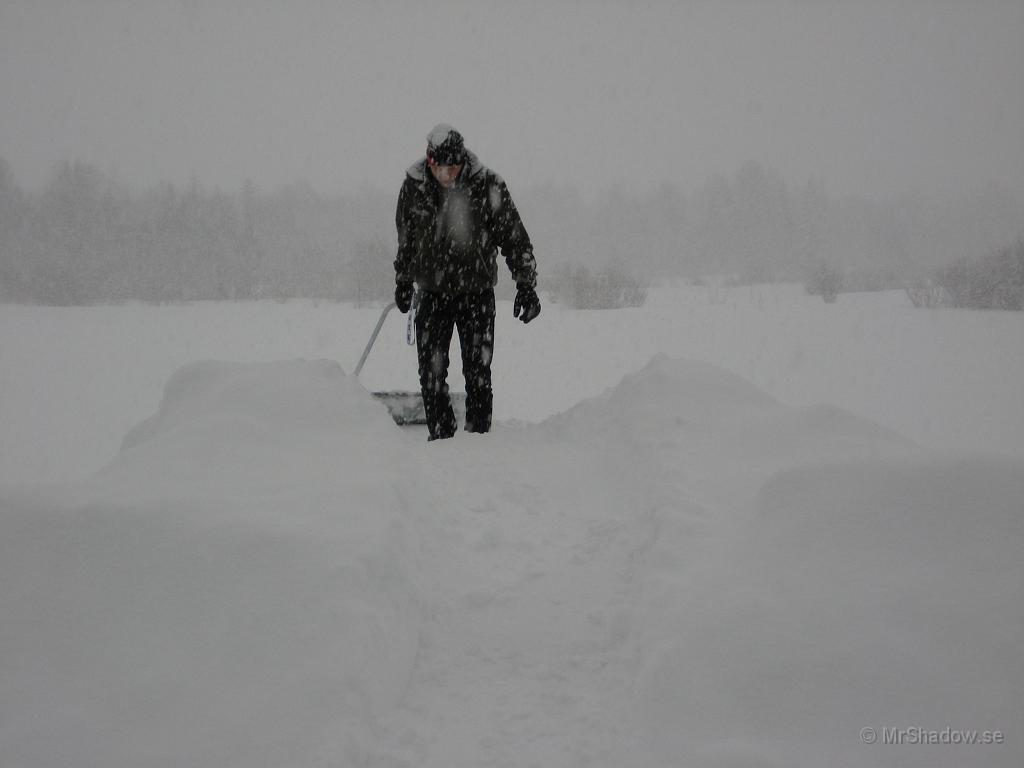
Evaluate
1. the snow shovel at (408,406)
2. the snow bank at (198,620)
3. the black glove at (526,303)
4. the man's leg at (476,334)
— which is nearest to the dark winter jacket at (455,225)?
the man's leg at (476,334)

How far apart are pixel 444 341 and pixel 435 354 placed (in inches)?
4.7

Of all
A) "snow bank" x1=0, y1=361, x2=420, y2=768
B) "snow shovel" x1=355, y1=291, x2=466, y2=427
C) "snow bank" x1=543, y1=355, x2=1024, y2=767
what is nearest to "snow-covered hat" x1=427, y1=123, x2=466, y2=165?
"snow shovel" x1=355, y1=291, x2=466, y2=427

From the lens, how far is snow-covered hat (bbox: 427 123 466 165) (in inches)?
Answer: 146

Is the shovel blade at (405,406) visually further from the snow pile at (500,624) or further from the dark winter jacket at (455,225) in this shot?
the snow pile at (500,624)

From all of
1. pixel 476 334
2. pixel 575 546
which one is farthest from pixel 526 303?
pixel 575 546

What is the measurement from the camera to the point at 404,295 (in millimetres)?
4270

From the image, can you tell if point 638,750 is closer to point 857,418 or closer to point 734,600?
point 734,600

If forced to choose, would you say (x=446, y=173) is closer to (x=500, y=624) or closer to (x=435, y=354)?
(x=435, y=354)

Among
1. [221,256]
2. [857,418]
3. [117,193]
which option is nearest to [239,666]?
[857,418]

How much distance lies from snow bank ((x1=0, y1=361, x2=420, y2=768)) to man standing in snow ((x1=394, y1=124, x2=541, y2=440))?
1.87 m

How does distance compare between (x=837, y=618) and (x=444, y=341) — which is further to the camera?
(x=444, y=341)

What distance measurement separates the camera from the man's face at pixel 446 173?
380 centimetres

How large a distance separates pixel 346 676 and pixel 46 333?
1035 cm

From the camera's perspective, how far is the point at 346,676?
1.62 m
